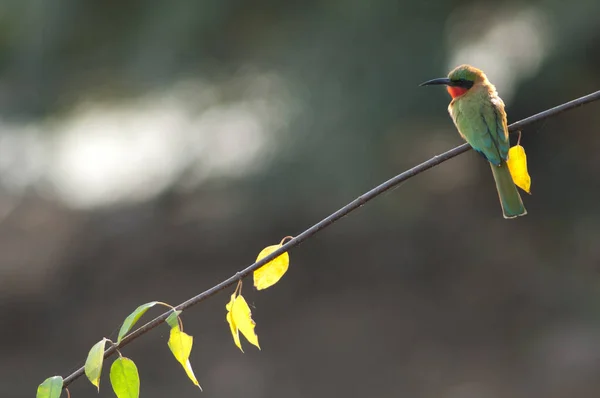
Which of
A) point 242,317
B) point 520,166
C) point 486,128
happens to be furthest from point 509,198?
point 242,317

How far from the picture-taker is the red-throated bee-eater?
2010 millimetres

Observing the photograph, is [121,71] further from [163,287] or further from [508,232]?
[508,232]

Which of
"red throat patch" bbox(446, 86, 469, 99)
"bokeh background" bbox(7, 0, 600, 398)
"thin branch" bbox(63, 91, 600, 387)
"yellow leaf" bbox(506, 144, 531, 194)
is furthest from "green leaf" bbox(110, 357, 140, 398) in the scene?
"bokeh background" bbox(7, 0, 600, 398)

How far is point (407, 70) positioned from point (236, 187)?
1.89 m

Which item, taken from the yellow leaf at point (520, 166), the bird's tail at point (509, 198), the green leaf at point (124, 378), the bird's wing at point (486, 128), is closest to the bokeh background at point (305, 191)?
the bird's wing at point (486, 128)

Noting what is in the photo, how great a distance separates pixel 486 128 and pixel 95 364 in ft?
4.20

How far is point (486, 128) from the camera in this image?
2145 mm

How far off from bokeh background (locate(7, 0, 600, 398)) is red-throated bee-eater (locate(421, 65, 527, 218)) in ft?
9.73

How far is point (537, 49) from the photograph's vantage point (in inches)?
220

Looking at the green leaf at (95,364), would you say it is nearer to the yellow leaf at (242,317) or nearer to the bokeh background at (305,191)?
the yellow leaf at (242,317)

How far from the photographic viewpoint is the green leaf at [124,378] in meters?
1.20

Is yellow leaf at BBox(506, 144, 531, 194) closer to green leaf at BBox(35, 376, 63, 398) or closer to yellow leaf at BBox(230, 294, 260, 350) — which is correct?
yellow leaf at BBox(230, 294, 260, 350)

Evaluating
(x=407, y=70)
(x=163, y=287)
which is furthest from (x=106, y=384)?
(x=407, y=70)

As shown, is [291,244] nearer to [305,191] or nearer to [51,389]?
→ [51,389]
